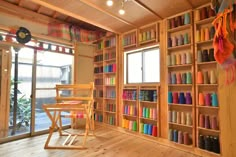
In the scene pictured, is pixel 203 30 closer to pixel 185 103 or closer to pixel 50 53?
pixel 185 103

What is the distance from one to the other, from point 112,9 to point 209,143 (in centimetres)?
285

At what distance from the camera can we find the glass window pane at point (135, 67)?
3.81 m

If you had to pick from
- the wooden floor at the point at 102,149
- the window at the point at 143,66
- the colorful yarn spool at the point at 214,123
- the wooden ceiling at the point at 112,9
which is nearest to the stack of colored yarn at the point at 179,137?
the wooden floor at the point at 102,149

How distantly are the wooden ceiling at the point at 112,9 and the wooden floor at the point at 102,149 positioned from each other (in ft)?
8.33

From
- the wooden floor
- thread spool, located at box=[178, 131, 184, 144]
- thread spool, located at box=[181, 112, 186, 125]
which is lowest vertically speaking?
the wooden floor

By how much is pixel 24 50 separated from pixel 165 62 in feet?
10.2

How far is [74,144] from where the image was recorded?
291cm

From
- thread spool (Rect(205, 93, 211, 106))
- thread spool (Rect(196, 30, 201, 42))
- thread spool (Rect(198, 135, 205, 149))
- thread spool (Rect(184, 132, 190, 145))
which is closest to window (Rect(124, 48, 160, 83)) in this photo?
thread spool (Rect(196, 30, 201, 42))

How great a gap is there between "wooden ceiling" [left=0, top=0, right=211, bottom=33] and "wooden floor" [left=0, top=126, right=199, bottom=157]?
2.54 meters

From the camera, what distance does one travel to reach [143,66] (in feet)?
12.2

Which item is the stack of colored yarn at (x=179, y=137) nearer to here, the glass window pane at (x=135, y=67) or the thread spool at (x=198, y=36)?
the glass window pane at (x=135, y=67)

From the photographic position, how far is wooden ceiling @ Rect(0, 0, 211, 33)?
263 cm

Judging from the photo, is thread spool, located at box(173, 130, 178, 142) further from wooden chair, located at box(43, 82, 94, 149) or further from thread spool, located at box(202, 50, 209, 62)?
wooden chair, located at box(43, 82, 94, 149)

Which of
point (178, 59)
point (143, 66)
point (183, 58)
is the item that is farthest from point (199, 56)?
point (143, 66)
